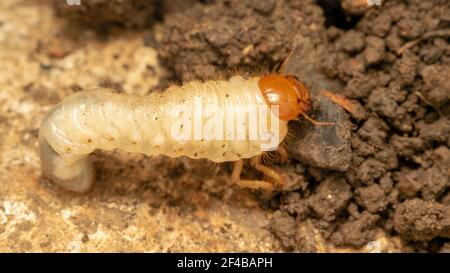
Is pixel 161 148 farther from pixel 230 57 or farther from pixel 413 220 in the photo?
pixel 413 220

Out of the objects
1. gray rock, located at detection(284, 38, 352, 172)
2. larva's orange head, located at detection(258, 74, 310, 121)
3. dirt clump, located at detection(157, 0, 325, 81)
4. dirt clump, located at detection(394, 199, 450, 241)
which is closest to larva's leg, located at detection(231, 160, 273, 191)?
gray rock, located at detection(284, 38, 352, 172)

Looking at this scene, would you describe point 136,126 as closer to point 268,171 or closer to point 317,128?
point 268,171

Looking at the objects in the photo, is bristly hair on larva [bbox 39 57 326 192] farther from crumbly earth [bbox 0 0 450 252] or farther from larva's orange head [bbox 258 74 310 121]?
crumbly earth [bbox 0 0 450 252]

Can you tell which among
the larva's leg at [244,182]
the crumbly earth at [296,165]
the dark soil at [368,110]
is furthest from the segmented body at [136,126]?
the dark soil at [368,110]

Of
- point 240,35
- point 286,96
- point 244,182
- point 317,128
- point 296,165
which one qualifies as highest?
point 240,35

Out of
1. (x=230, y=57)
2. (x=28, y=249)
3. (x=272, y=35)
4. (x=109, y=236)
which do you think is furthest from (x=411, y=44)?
(x=28, y=249)

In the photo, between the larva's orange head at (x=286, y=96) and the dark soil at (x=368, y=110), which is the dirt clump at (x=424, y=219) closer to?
the dark soil at (x=368, y=110)

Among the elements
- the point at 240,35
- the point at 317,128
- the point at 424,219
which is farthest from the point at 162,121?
the point at 424,219
